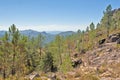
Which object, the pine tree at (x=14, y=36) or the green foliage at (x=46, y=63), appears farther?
Result: the green foliage at (x=46, y=63)

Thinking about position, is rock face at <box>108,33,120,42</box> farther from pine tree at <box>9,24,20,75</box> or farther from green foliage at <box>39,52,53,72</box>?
pine tree at <box>9,24,20,75</box>

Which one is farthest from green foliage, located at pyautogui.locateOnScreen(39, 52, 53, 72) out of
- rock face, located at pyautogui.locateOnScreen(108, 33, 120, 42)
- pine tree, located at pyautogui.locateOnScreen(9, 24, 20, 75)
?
rock face, located at pyautogui.locateOnScreen(108, 33, 120, 42)

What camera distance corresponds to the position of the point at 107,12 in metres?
101

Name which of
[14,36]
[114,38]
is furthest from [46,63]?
[114,38]

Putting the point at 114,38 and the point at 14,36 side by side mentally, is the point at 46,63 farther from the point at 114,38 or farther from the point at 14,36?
the point at 114,38

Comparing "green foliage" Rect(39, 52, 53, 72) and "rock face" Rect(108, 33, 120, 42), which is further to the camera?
"rock face" Rect(108, 33, 120, 42)

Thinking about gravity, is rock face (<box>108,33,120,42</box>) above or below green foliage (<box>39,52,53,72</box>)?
above

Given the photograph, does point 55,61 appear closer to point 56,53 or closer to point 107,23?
point 56,53

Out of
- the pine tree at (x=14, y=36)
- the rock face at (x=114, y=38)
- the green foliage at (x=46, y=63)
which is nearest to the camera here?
the pine tree at (x=14, y=36)

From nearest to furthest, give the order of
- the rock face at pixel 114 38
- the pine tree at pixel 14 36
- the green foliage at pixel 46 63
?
the pine tree at pixel 14 36 → the green foliage at pixel 46 63 → the rock face at pixel 114 38

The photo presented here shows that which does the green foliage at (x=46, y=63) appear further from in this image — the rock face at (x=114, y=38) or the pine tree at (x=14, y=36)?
the rock face at (x=114, y=38)

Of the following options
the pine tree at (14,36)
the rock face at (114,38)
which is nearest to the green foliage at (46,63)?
the pine tree at (14,36)

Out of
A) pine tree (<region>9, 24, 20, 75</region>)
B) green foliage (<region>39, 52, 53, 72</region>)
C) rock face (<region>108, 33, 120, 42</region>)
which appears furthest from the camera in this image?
rock face (<region>108, 33, 120, 42</region>)

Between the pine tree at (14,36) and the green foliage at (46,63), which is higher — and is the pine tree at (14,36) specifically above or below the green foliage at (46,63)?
above
